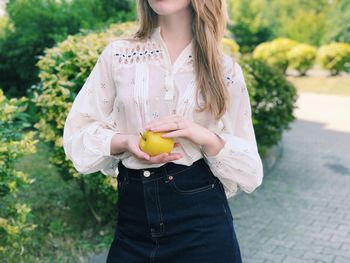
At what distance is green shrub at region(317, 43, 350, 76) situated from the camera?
57.0ft

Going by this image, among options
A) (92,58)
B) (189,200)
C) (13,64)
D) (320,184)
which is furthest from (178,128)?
(13,64)

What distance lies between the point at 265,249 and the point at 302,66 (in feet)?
47.1

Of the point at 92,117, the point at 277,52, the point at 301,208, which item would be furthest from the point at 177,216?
the point at 277,52

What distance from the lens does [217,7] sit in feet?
6.28

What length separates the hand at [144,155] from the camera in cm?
175

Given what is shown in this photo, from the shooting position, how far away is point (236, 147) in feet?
6.17

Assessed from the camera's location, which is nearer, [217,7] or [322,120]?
[217,7]

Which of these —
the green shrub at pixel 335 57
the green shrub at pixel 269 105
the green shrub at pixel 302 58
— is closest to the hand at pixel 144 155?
the green shrub at pixel 269 105

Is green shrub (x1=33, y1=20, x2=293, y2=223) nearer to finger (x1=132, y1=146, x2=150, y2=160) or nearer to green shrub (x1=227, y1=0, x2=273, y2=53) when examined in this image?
finger (x1=132, y1=146, x2=150, y2=160)

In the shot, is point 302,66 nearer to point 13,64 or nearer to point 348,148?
point 348,148

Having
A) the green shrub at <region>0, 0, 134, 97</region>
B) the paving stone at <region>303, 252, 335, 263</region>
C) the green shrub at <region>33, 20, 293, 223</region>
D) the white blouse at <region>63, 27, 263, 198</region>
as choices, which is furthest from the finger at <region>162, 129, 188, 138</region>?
the green shrub at <region>0, 0, 134, 97</region>

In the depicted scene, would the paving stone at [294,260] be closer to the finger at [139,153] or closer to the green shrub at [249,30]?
the finger at [139,153]

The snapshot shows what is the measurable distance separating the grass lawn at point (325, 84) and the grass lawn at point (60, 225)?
1096cm

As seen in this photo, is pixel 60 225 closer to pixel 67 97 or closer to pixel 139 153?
pixel 67 97
